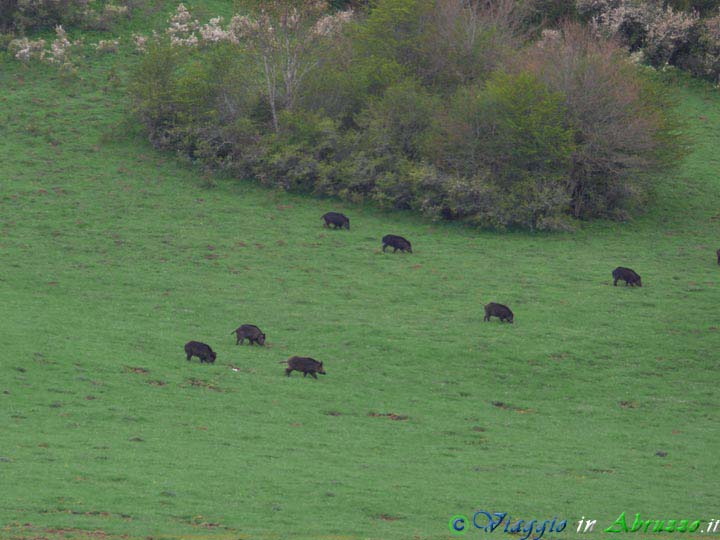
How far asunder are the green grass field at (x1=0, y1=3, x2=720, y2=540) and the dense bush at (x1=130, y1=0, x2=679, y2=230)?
5.72 feet

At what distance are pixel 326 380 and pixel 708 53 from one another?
5385 centimetres

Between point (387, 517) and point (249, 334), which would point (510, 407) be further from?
point (387, 517)

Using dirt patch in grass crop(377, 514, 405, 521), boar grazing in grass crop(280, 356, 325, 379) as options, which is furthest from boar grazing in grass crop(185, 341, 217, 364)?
dirt patch in grass crop(377, 514, 405, 521)

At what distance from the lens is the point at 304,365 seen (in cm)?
2931

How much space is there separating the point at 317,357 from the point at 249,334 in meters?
2.26

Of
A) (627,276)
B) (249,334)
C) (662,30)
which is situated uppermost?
(662,30)

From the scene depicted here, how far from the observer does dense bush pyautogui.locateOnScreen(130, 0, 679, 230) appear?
51656 mm

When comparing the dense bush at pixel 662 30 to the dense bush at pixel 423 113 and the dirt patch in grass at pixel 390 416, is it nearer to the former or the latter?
the dense bush at pixel 423 113

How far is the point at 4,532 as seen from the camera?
50.2 ft

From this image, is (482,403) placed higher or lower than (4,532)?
lower

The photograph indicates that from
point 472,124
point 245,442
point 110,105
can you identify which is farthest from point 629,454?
point 110,105

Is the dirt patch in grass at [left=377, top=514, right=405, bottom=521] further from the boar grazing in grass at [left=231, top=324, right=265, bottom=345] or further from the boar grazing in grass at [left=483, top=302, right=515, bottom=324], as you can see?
the boar grazing in grass at [left=483, top=302, right=515, bottom=324]

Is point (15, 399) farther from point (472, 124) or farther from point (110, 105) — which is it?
point (110, 105)

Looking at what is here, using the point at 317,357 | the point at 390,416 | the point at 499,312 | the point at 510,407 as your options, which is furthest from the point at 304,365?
the point at 499,312
